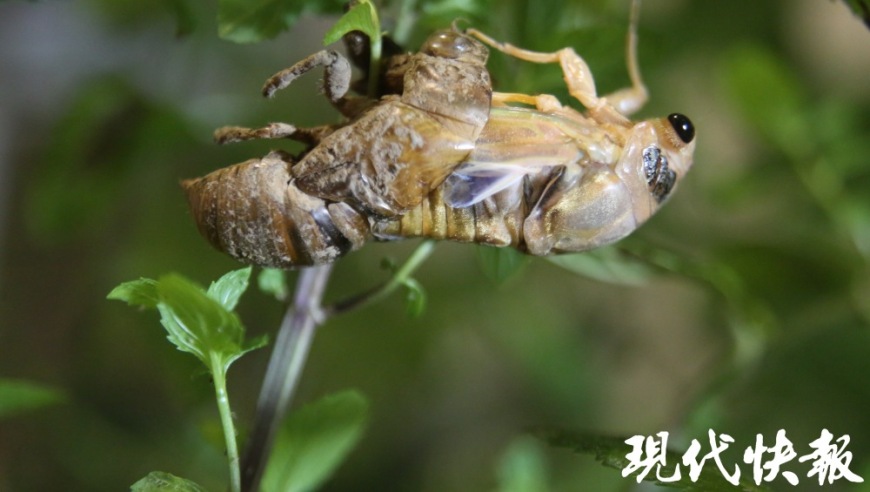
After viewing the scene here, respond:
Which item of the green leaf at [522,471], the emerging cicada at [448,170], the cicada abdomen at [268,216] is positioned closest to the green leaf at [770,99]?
the emerging cicada at [448,170]

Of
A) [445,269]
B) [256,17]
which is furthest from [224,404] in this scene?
[445,269]

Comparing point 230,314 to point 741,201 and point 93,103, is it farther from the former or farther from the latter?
point 741,201

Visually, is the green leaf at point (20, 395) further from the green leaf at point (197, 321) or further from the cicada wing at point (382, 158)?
the cicada wing at point (382, 158)

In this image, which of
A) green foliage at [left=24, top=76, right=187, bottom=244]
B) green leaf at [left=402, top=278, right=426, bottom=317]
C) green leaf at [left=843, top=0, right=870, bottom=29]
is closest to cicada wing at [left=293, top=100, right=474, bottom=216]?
green leaf at [left=402, top=278, right=426, bottom=317]

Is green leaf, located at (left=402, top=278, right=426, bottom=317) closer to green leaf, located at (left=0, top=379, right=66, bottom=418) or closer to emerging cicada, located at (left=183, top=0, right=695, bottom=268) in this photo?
emerging cicada, located at (left=183, top=0, right=695, bottom=268)

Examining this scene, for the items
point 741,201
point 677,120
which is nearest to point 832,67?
point 741,201

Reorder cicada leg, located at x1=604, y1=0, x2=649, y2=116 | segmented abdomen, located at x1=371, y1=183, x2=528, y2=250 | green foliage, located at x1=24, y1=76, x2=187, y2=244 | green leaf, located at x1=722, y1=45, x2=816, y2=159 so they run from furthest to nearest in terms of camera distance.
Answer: green leaf, located at x1=722, y1=45, x2=816, y2=159
green foliage, located at x1=24, y1=76, x2=187, y2=244
cicada leg, located at x1=604, y1=0, x2=649, y2=116
segmented abdomen, located at x1=371, y1=183, x2=528, y2=250
